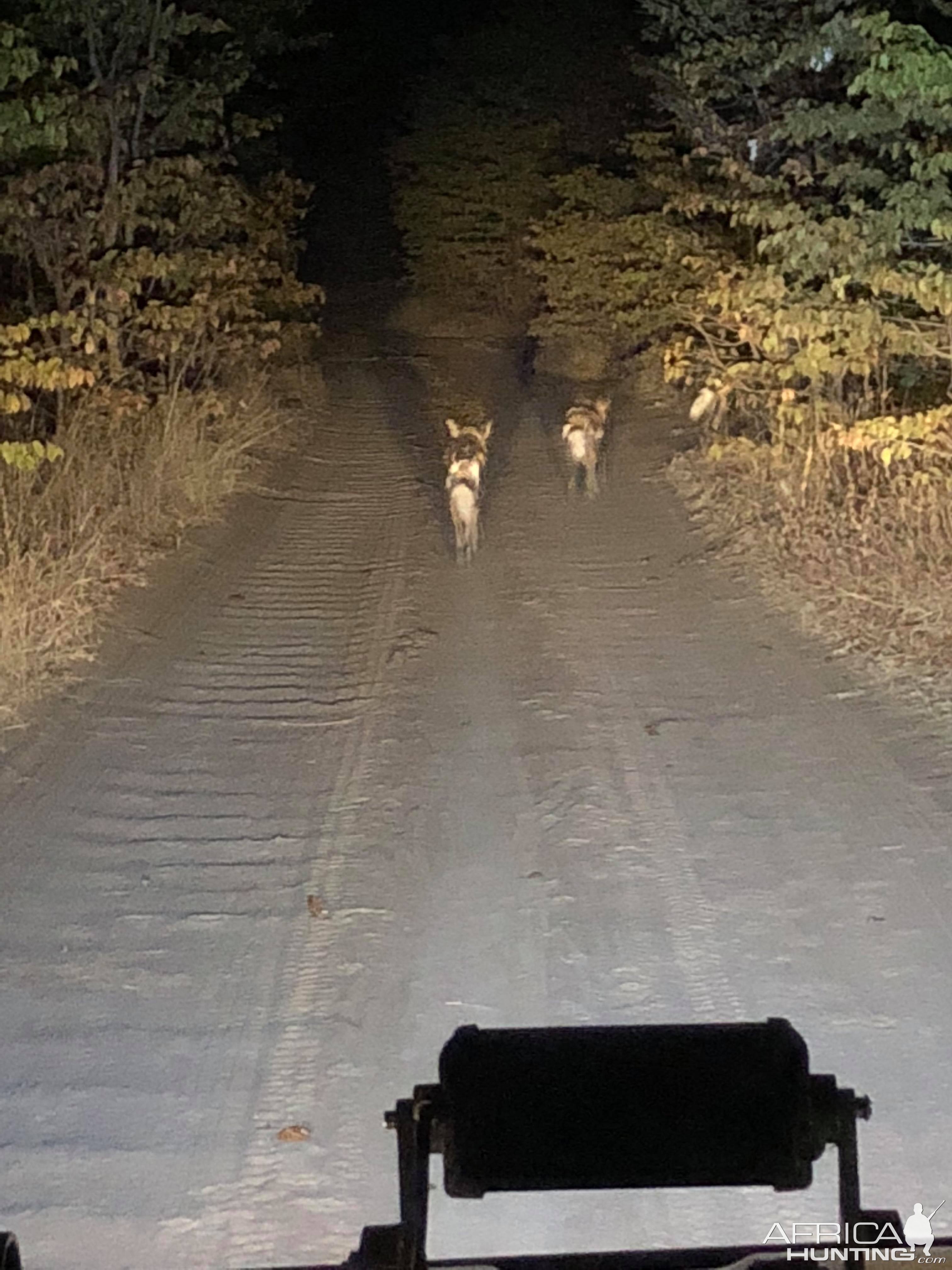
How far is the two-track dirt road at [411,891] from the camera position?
159 inches

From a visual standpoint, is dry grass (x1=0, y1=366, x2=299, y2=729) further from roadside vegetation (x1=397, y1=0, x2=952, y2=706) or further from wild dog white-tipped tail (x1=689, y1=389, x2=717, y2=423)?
wild dog white-tipped tail (x1=689, y1=389, x2=717, y2=423)

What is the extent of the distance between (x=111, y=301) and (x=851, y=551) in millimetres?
5757

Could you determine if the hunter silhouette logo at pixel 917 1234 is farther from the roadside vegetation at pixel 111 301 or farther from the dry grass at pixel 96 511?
the roadside vegetation at pixel 111 301

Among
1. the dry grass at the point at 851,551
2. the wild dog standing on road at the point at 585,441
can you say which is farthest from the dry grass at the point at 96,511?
the dry grass at the point at 851,551

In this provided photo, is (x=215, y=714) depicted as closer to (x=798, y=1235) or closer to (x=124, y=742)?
(x=124, y=742)

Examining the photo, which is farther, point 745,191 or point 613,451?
point 613,451

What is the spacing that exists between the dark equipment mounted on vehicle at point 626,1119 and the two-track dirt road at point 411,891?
1.91 meters

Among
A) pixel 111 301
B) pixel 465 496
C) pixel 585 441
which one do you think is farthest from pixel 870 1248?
pixel 585 441

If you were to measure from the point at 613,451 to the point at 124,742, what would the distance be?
356 inches

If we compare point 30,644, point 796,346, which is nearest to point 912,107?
point 796,346

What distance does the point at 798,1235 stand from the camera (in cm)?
367

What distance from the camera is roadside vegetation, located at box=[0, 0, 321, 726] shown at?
31.2ft

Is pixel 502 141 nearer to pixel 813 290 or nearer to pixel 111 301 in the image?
pixel 111 301

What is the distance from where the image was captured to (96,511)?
11391 mm
